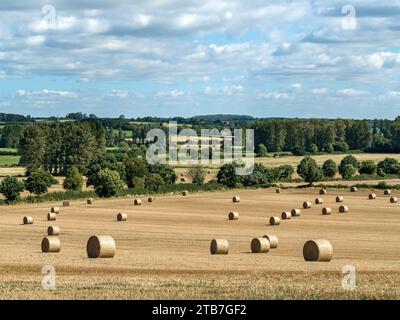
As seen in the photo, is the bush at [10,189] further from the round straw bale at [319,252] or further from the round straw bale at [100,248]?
the round straw bale at [319,252]

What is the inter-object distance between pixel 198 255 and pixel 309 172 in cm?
7986

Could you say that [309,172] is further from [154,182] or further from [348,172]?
[154,182]

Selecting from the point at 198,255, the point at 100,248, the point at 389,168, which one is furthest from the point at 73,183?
the point at 100,248

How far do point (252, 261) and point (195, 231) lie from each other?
63.0 feet

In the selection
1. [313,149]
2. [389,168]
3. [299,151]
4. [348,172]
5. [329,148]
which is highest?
[329,148]

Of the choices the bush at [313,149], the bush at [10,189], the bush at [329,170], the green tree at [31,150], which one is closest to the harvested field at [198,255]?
the bush at [10,189]

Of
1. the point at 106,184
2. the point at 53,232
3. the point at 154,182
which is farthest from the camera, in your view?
the point at 154,182

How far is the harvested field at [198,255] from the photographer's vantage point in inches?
879

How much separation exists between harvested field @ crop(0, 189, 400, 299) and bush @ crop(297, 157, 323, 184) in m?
34.4

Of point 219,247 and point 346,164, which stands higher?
point 346,164

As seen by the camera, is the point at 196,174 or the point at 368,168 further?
the point at 368,168

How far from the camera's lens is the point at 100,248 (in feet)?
115
